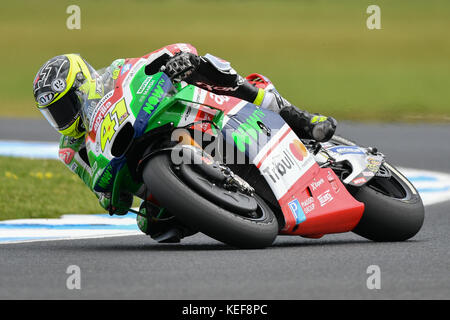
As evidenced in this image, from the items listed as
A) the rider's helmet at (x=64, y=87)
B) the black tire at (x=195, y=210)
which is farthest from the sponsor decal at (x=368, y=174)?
the rider's helmet at (x=64, y=87)

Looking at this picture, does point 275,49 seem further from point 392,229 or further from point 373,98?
point 392,229

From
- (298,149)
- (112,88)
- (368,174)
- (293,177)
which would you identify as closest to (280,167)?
(293,177)

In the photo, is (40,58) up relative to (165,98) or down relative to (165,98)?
down

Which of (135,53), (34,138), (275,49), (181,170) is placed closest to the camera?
(181,170)

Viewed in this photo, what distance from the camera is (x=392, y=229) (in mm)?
7543

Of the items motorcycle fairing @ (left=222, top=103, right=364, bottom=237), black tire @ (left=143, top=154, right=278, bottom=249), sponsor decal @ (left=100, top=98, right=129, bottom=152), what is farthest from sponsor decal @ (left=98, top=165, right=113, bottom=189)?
motorcycle fairing @ (left=222, top=103, right=364, bottom=237)

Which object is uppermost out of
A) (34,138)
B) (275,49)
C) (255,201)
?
(255,201)

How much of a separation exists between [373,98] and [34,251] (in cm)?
1959

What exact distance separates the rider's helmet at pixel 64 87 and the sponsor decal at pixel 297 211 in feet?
5.31

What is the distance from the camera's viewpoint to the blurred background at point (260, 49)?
13.5 m

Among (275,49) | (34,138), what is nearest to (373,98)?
(34,138)

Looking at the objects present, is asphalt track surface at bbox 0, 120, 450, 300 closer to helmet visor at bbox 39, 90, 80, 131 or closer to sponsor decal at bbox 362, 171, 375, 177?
sponsor decal at bbox 362, 171, 375, 177

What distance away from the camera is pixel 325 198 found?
727 cm

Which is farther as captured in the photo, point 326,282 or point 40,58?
point 40,58
